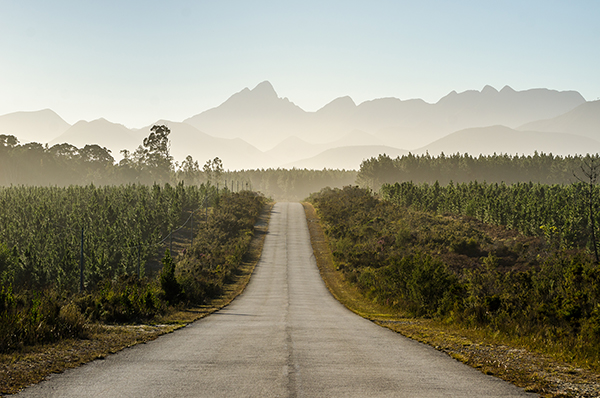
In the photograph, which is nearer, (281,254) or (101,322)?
(101,322)

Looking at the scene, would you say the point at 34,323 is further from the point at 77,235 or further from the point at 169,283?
the point at 77,235

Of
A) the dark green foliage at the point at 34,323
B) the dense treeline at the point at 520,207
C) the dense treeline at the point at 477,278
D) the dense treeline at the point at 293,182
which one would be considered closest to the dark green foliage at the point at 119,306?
the dark green foliage at the point at 34,323

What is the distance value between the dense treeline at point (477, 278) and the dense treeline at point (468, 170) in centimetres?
8855

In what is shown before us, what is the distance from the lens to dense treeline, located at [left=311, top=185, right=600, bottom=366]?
1298cm

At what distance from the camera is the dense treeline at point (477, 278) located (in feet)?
42.6

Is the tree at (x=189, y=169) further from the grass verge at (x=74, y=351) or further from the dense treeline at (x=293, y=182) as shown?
the grass verge at (x=74, y=351)

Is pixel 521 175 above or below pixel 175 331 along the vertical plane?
above

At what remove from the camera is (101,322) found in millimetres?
16875

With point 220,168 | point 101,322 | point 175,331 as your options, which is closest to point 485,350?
point 175,331

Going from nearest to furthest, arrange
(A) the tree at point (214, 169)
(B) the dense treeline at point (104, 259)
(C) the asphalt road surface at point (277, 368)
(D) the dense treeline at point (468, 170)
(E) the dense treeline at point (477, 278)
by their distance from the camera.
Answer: (C) the asphalt road surface at point (277, 368) < (E) the dense treeline at point (477, 278) < (B) the dense treeline at point (104, 259) < (A) the tree at point (214, 169) < (D) the dense treeline at point (468, 170)

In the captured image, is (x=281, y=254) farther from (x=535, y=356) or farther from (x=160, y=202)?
(x=535, y=356)

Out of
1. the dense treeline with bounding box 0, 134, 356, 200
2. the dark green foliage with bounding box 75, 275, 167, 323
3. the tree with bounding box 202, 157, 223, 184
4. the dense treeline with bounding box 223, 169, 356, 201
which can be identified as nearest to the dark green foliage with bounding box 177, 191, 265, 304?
the dark green foliage with bounding box 75, 275, 167, 323

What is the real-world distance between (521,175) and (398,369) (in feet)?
524

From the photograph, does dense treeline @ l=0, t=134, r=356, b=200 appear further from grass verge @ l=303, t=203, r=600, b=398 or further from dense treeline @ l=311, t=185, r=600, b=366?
grass verge @ l=303, t=203, r=600, b=398
